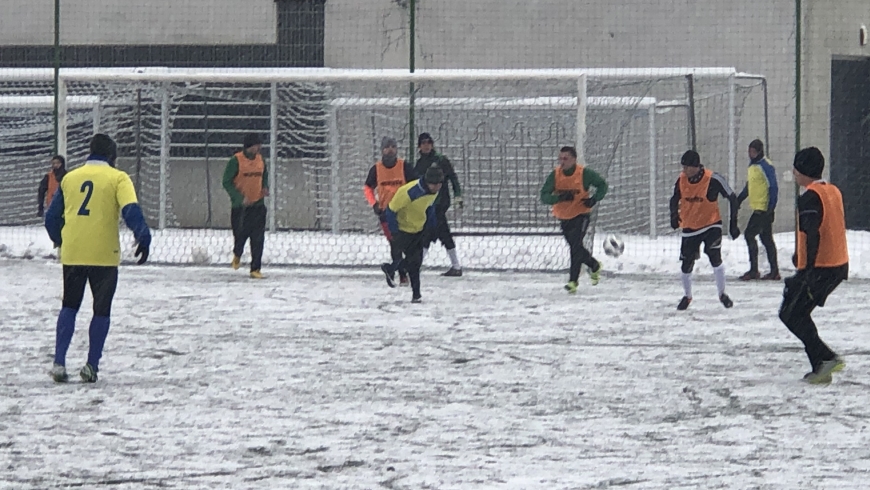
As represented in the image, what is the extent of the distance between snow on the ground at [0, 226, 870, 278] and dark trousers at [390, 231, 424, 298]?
3.77 m

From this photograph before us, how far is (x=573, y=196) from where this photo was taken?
581 inches

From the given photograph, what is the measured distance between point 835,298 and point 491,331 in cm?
443

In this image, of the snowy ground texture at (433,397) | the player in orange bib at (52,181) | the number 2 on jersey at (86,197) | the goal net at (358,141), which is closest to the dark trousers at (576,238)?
the snowy ground texture at (433,397)

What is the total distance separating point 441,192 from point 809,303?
819 centimetres

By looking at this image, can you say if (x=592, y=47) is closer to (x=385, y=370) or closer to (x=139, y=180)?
(x=139, y=180)

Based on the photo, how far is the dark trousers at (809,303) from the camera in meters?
9.13

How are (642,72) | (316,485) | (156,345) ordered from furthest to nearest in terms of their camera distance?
(642,72), (156,345), (316,485)

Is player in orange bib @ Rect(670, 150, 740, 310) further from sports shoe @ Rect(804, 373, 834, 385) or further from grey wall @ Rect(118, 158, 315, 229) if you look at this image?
grey wall @ Rect(118, 158, 315, 229)

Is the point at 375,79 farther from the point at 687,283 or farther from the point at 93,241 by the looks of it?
the point at 93,241

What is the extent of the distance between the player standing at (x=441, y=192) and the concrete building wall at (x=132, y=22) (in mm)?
7802

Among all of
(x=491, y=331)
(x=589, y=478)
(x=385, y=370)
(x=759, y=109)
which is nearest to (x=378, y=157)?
(x=759, y=109)

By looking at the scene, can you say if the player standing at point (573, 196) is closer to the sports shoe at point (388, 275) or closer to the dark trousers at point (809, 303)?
the sports shoe at point (388, 275)

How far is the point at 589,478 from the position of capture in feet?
21.1

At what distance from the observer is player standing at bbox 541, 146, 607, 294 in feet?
48.2
